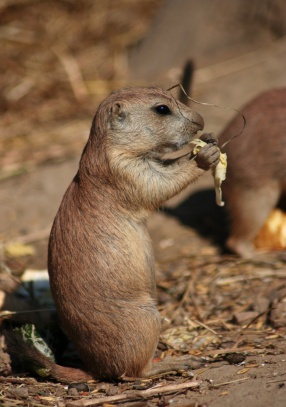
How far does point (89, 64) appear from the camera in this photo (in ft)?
35.3

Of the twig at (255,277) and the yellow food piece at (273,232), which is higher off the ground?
the yellow food piece at (273,232)

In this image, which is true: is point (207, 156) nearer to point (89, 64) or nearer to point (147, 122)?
point (147, 122)

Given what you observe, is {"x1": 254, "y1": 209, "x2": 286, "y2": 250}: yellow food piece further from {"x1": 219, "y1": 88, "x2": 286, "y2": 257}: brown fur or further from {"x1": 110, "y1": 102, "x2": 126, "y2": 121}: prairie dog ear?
{"x1": 110, "y1": 102, "x2": 126, "y2": 121}: prairie dog ear

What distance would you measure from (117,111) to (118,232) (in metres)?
0.78

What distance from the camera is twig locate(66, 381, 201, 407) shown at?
4.08 meters

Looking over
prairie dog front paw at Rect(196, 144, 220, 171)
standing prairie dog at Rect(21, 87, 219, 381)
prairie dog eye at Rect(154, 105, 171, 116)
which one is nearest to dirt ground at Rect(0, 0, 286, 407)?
standing prairie dog at Rect(21, 87, 219, 381)

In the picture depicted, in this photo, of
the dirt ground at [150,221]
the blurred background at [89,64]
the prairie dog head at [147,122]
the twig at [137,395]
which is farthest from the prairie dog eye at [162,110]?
the blurred background at [89,64]

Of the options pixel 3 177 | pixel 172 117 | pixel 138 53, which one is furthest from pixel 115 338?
pixel 138 53

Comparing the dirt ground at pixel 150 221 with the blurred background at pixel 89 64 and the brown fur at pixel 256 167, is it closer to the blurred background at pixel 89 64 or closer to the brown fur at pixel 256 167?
the blurred background at pixel 89 64

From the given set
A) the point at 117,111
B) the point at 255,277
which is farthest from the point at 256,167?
the point at 117,111

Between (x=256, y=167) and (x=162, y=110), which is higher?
(x=162, y=110)

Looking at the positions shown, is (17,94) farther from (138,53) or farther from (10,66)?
(138,53)

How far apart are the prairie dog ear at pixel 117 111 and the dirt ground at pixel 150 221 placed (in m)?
0.86

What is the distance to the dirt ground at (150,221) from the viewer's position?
170 inches
